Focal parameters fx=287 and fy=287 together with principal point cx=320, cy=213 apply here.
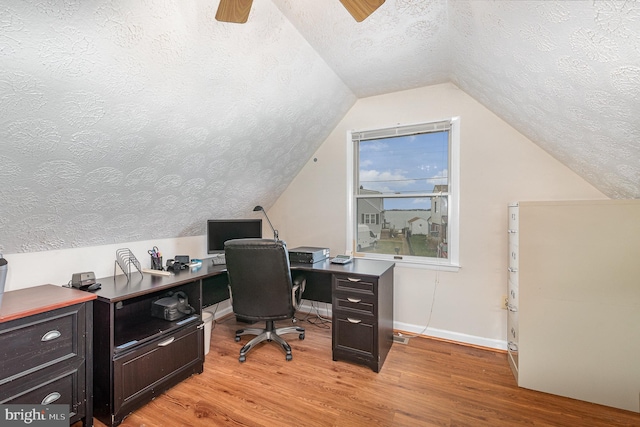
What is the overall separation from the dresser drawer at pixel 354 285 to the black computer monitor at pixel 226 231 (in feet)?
Answer: 3.46

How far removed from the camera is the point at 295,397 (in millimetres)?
1970

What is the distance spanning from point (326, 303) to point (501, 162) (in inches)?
90.0

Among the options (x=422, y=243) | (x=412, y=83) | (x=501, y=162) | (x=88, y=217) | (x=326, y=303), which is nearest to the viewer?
(x=88, y=217)

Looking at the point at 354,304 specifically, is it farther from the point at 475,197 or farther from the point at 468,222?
the point at 475,197

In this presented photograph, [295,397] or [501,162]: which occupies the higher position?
[501,162]

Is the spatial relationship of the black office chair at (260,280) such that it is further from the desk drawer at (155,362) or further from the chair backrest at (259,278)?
the desk drawer at (155,362)

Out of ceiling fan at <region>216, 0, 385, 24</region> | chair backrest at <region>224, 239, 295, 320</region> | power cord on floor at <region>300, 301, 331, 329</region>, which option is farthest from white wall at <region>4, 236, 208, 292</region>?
ceiling fan at <region>216, 0, 385, 24</region>

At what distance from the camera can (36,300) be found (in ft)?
5.22

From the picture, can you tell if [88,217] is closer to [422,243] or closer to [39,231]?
[39,231]

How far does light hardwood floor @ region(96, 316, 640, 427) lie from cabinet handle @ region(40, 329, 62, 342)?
67 cm

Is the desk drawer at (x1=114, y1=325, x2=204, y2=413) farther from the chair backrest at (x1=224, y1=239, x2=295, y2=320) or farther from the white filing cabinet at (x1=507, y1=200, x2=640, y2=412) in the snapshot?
the white filing cabinet at (x1=507, y1=200, x2=640, y2=412)

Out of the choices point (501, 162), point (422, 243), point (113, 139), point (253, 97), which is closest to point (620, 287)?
point (501, 162)

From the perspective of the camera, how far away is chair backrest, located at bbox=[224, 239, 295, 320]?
2.30 meters
